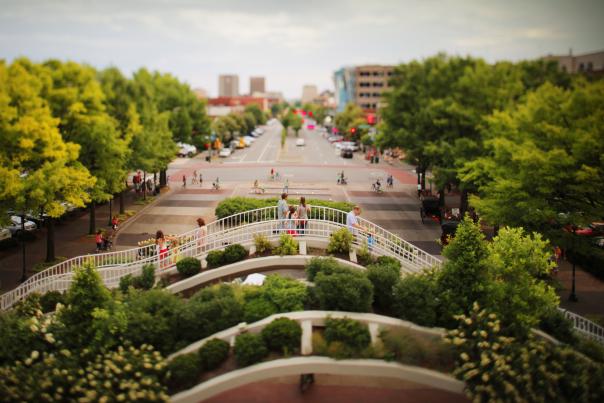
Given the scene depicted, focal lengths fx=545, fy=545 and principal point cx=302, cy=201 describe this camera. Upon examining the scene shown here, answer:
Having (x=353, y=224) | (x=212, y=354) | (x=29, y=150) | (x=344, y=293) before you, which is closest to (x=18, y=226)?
(x=29, y=150)

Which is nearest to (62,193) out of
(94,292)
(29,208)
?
(29,208)

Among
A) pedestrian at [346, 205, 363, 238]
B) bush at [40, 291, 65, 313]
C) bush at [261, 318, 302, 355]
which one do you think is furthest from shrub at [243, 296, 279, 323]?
bush at [40, 291, 65, 313]

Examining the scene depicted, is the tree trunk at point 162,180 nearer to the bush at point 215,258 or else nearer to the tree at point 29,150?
the tree at point 29,150

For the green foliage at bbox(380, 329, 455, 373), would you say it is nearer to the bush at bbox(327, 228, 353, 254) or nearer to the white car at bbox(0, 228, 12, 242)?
the bush at bbox(327, 228, 353, 254)

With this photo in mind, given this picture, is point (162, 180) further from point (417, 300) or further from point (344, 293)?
point (417, 300)

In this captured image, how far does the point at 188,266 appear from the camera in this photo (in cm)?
1856

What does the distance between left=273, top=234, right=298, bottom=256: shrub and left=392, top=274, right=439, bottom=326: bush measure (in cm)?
510

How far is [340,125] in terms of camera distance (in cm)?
11731

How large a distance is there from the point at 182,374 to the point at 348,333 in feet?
13.6

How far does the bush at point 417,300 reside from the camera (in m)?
14.5

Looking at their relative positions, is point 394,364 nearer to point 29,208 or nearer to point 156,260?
point 156,260

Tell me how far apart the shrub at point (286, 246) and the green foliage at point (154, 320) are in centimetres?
511

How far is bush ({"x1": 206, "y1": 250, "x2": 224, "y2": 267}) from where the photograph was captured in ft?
62.2

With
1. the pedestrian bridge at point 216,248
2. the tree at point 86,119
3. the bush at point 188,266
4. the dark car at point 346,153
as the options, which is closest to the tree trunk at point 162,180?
the tree at point 86,119
